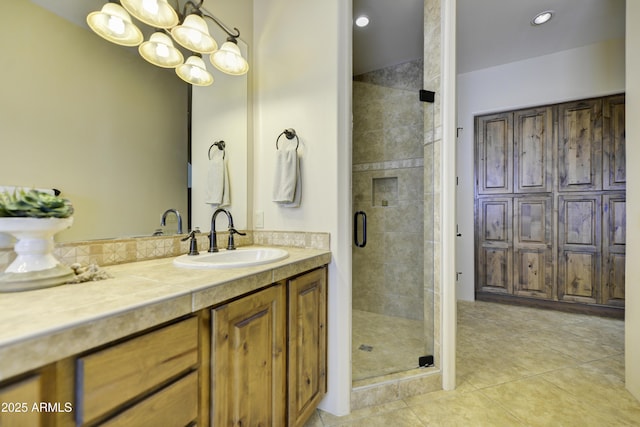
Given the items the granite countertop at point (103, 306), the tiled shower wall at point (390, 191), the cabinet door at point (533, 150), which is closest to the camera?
Answer: the granite countertop at point (103, 306)

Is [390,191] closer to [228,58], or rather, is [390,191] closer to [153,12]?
[228,58]

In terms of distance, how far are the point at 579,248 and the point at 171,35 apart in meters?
4.11

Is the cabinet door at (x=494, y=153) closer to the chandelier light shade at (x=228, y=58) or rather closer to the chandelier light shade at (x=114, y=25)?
the chandelier light shade at (x=228, y=58)

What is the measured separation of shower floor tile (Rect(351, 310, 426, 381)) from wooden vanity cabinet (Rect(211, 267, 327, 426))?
0.43 metres

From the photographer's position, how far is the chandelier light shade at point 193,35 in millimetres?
1356

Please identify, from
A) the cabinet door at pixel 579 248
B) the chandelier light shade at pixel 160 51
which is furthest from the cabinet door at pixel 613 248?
the chandelier light shade at pixel 160 51

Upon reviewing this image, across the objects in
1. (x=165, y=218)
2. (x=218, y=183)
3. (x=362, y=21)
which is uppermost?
(x=362, y=21)

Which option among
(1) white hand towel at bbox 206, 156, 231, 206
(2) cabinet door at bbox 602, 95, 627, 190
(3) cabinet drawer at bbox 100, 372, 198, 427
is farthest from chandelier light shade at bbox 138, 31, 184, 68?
(2) cabinet door at bbox 602, 95, 627, 190

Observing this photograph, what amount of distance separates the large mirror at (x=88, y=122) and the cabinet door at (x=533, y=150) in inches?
139

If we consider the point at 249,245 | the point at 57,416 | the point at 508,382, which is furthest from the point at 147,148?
the point at 508,382

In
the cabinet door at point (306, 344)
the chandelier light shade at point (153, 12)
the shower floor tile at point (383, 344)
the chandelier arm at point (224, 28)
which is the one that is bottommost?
the shower floor tile at point (383, 344)

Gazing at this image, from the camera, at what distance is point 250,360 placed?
3.27ft

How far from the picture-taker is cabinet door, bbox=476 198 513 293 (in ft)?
10.9

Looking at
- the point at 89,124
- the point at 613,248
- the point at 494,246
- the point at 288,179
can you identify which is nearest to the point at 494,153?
the point at 494,246
